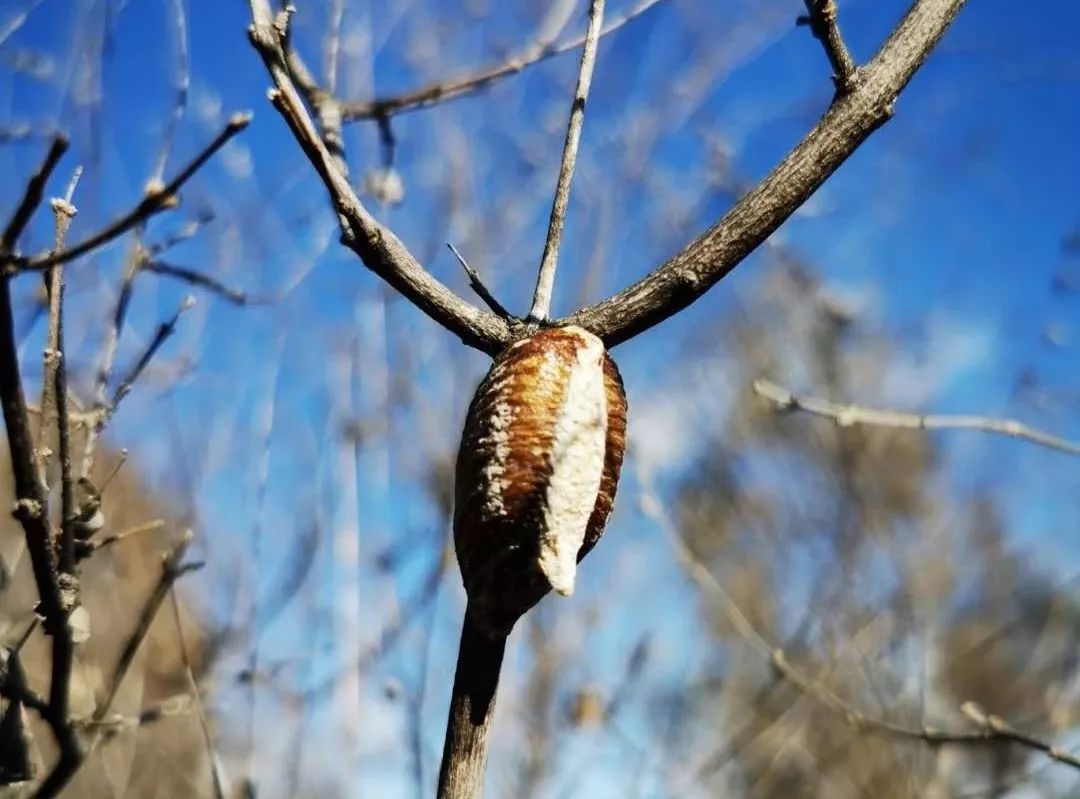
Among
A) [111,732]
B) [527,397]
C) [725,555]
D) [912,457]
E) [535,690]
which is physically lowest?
[111,732]

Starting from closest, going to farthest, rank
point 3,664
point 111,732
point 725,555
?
1. point 3,664
2. point 111,732
3. point 725,555

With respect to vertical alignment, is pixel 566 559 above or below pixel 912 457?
below

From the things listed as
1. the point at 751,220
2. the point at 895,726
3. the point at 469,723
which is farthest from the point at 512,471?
the point at 895,726

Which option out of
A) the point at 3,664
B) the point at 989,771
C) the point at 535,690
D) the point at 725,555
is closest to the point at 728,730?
the point at 535,690

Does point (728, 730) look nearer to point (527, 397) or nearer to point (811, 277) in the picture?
point (811, 277)

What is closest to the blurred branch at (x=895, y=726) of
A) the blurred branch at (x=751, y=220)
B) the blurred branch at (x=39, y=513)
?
the blurred branch at (x=751, y=220)

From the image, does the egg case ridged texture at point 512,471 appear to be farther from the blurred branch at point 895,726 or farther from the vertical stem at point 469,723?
the blurred branch at point 895,726

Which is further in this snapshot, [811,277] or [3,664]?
[811,277]
